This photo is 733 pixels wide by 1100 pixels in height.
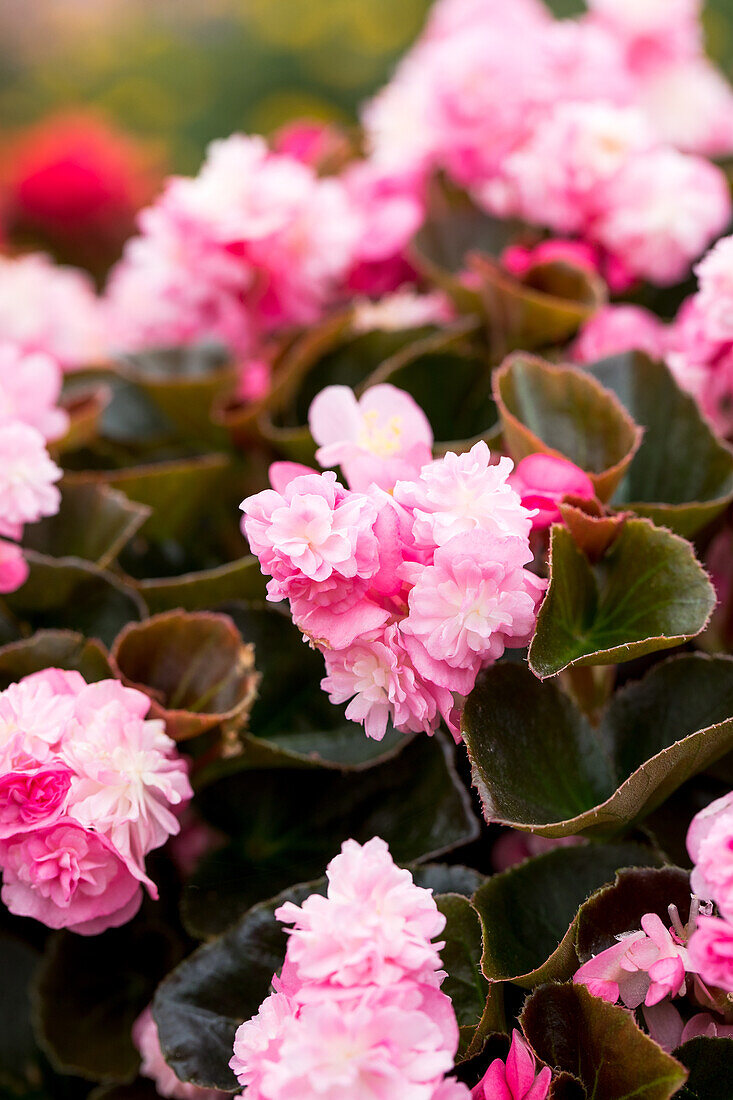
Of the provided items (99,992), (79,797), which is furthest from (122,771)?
(99,992)

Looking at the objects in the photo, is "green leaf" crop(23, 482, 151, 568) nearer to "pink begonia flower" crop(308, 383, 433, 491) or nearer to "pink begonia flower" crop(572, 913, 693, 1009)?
"pink begonia flower" crop(308, 383, 433, 491)

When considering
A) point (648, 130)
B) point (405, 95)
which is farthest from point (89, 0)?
point (648, 130)

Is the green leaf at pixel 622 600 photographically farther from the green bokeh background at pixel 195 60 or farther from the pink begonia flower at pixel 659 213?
the green bokeh background at pixel 195 60

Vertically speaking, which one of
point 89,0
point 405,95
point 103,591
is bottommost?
point 89,0

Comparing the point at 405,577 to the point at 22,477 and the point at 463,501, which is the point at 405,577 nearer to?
the point at 463,501

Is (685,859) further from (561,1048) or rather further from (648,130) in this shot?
(648,130)

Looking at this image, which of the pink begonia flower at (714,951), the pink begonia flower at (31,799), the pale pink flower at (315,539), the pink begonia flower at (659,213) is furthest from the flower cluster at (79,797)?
the pink begonia flower at (659,213)
